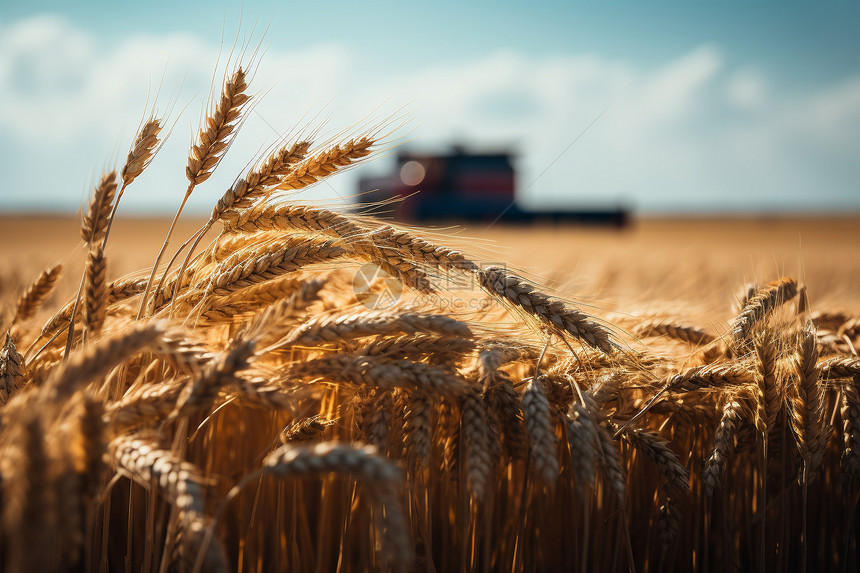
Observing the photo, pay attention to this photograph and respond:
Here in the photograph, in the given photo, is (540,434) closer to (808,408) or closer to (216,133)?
(808,408)

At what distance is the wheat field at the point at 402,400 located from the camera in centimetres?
88

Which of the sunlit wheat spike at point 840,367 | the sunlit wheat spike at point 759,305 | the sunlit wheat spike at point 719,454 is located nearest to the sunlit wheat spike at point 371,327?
the sunlit wheat spike at point 719,454

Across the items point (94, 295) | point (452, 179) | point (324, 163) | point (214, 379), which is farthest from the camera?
point (452, 179)

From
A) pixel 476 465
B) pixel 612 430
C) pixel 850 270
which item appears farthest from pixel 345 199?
pixel 850 270

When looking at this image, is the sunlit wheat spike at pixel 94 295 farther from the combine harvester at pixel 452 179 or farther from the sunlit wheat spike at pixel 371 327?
the combine harvester at pixel 452 179

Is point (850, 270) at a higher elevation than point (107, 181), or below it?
below

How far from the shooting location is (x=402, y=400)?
1131 mm

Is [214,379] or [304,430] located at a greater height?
[214,379]

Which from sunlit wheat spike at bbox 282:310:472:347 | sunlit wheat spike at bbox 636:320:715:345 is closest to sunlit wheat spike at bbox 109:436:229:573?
sunlit wheat spike at bbox 282:310:472:347

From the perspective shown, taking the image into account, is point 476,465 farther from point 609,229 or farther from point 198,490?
point 609,229

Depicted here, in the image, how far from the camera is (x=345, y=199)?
4.40ft

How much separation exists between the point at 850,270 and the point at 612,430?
211 inches

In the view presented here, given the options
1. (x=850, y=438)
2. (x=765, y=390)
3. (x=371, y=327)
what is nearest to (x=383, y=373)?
(x=371, y=327)

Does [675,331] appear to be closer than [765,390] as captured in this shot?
No
